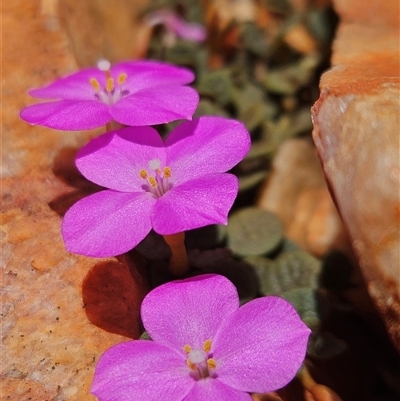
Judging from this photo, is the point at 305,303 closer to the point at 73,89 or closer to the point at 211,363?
the point at 211,363

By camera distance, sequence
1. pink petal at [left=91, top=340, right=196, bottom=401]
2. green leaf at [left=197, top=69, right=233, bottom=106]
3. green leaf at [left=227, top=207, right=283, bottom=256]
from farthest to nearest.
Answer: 1. green leaf at [left=197, top=69, right=233, bottom=106]
2. green leaf at [left=227, top=207, right=283, bottom=256]
3. pink petal at [left=91, top=340, right=196, bottom=401]

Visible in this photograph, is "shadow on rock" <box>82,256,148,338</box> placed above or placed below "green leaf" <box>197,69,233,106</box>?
below

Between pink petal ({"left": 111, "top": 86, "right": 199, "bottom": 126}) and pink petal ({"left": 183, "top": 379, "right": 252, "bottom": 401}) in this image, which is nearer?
pink petal ({"left": 183, "top": 379, "right": 252, "bottom": 401})

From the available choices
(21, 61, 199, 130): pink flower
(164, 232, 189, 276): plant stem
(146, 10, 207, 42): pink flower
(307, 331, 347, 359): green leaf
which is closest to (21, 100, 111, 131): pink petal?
(21, 61, 199, 130): pink flower

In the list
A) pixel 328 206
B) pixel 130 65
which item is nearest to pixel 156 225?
pixel 130 65

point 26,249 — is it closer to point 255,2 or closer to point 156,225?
point 156,225

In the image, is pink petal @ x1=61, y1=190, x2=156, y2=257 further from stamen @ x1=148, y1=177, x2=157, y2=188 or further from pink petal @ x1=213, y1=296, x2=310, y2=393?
pink petal @ x1=213, y1=296, x2=310, y2=393

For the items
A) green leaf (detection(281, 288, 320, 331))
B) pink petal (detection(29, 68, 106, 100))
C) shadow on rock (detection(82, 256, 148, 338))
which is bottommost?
green leaf (detection(281, 288, 320, 331))
